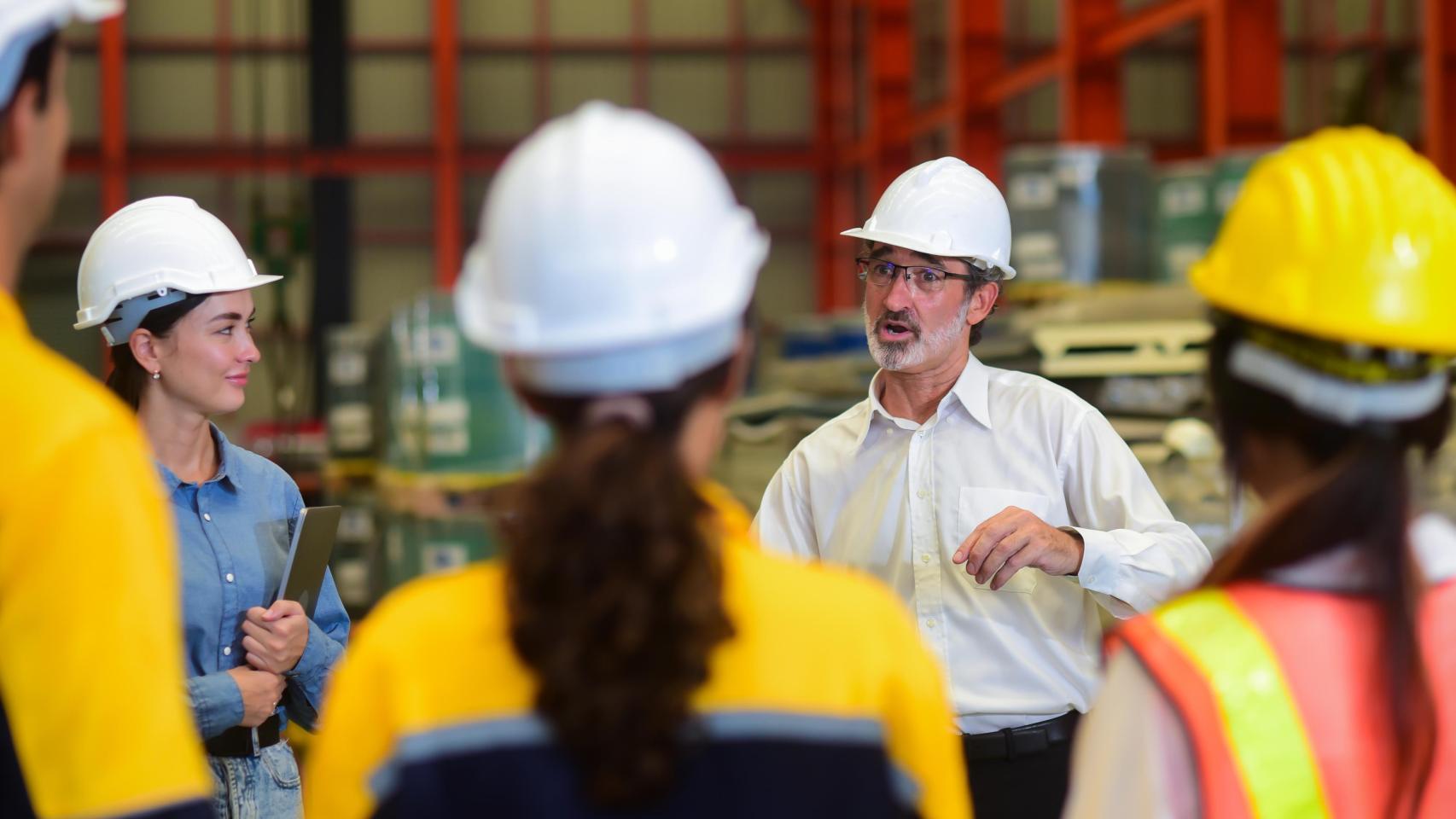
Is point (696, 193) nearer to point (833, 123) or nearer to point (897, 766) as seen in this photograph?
point (897, 766)

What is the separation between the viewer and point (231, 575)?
2.74 metres

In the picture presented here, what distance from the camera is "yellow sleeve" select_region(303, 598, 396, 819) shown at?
1.32 metres

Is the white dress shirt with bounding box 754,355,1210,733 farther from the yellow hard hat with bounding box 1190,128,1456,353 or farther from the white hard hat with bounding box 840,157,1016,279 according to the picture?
the yellow hard hat with bounding box 1190,128,1456,353

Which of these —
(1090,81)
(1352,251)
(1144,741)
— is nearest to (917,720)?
(1144,741)

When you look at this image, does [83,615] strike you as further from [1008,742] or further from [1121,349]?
[1121,349]

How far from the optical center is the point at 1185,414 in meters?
5.46

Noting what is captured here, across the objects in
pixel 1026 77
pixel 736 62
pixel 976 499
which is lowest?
pixel 976 499

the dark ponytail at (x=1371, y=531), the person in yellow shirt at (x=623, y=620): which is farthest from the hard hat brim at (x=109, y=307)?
the dark ponytail at (x=1371, y=531)

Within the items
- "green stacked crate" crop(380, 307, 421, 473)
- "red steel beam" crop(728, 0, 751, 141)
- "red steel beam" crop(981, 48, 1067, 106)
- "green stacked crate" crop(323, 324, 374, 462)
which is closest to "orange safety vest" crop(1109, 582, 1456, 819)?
"green stacked crate" crop(380, 307, 421, 473)

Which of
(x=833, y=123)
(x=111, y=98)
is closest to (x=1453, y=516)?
(x=833, y=123)

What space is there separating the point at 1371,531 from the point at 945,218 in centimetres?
192

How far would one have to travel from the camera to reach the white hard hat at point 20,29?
1.42 m

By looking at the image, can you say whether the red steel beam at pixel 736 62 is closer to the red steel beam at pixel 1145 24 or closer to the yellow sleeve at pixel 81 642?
the red steel beam at pixel 1145 24

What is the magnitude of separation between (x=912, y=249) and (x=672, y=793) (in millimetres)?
2207
